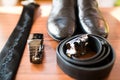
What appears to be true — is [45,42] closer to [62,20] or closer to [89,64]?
[62,20]

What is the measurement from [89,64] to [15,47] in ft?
0.82

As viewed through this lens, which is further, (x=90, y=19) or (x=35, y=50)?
(x=90, y=19)

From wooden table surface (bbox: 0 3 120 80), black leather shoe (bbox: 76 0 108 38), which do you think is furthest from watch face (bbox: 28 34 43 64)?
black leather shoe (bbox: 76 0 108 38)

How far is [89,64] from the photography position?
1.60ft

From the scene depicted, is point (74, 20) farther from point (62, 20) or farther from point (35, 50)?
point (35, 50)

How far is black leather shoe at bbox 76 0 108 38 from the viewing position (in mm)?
625

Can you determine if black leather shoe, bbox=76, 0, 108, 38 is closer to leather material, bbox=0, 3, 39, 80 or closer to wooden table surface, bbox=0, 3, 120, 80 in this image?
wooden table surface, bbox=0, 3, 120, 80

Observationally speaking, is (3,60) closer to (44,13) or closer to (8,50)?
(8,50)

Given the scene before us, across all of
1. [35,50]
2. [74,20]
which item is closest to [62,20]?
[74,20]

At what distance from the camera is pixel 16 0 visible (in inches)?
42.9

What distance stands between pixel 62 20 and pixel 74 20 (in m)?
0.04

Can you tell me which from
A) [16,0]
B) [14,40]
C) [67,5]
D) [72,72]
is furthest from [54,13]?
[16,0]

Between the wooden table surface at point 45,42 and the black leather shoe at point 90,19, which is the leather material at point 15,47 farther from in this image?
the black leather shoe at point 90,19

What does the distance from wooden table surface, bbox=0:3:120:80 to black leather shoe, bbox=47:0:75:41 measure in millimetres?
38
